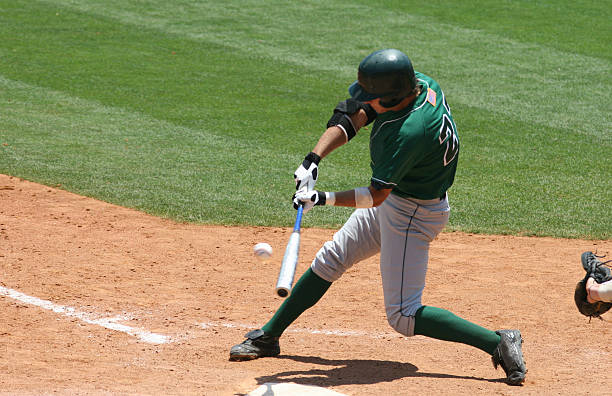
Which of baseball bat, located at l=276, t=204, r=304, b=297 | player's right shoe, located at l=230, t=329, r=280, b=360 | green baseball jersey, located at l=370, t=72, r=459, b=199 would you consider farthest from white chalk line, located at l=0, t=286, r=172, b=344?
green baseball jersey, located at l=370, t=72, r=459, b=199

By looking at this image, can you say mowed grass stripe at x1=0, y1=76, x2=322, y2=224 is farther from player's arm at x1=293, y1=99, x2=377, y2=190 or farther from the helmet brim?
the helmet brim

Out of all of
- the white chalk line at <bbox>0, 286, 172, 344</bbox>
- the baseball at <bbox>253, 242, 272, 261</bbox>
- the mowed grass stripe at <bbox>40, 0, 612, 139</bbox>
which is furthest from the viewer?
the mowed grass stripe at <bbox>40, 0, 612, 139</bbox>

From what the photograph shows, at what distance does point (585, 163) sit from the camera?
9.07 meters

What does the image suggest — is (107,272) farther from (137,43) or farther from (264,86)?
(137,43)

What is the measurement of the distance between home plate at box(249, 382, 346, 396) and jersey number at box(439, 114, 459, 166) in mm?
1307

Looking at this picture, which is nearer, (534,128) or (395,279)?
(395,279)

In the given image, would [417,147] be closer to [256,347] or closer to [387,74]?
[387,74]

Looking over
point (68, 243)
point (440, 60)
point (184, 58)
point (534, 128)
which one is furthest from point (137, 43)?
point (68, 243)

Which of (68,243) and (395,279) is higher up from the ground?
(395,279)

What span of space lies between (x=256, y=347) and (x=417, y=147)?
1.51 meters

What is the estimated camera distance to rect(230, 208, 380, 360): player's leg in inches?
178

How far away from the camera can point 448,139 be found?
414cm

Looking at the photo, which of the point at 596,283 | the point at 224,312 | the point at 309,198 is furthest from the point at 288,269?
the point at 596,283

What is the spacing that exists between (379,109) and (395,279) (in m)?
0.89
